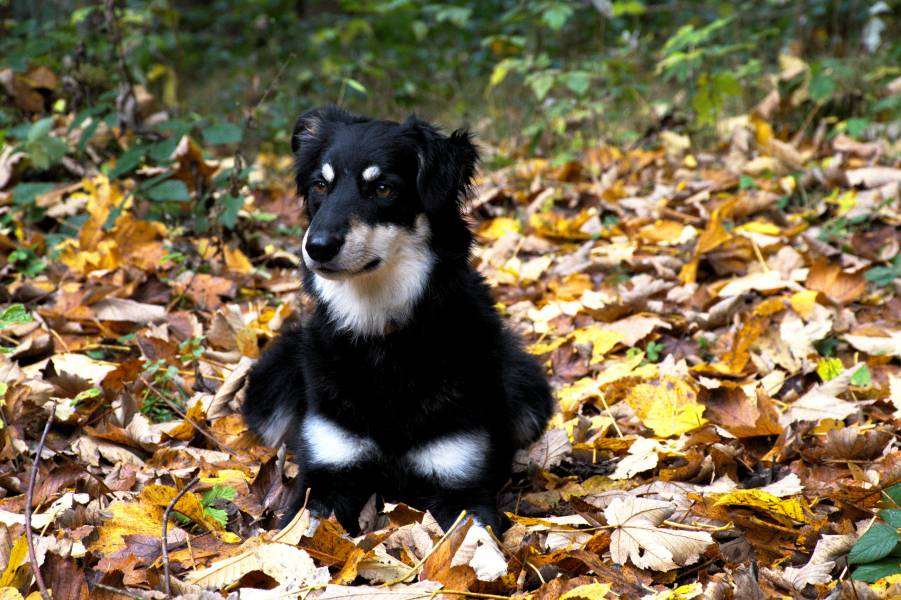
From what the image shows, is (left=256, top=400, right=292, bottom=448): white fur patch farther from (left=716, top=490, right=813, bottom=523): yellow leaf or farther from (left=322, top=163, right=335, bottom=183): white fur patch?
(left=716, top=490, right=813, bottom=523): yellow leaf

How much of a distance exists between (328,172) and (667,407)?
170cm

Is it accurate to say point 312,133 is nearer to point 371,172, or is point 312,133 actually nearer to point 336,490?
point 371,172

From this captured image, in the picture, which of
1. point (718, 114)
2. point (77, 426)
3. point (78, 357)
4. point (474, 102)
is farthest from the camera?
point (474, 102)

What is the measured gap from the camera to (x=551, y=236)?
5.87 m

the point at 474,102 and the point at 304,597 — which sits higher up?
the point at 304,597

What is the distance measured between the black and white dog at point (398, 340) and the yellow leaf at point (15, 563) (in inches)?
36.8

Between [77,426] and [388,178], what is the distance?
1684mm

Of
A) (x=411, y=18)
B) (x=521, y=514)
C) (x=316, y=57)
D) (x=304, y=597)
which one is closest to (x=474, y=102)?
(x=411, y=18)

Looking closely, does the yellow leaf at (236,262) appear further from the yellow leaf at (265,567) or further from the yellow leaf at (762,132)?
the yellow leaf at (762,132)

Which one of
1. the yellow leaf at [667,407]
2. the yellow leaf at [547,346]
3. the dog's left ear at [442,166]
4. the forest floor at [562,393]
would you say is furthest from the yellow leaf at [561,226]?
the dog's left ear at [442,166]

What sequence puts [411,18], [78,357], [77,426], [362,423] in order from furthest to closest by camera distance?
[411,18], [78,357], [77,426], [362,423]

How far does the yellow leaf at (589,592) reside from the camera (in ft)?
7.95

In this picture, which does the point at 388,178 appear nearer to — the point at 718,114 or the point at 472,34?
the point at 718,114

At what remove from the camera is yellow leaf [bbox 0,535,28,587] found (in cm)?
241
